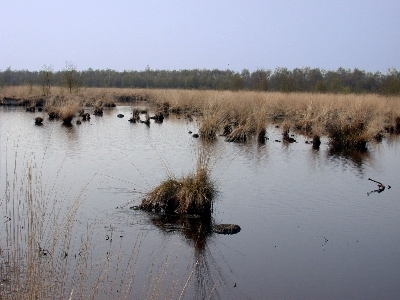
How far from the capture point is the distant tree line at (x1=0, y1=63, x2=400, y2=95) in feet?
A: 145

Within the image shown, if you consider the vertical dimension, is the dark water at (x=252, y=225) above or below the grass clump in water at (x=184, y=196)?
below

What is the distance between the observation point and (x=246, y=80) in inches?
3066

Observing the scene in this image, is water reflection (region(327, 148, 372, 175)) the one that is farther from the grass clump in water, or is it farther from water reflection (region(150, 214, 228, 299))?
water reflection (region(150, 214, 228, 299))

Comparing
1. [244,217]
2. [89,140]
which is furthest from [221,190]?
[89,140]

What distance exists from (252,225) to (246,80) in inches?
2770

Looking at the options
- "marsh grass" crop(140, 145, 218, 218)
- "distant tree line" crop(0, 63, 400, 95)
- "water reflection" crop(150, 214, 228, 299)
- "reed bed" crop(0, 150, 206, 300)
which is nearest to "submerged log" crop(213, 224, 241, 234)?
"water reflection" crop(150, 214, 228, 299)

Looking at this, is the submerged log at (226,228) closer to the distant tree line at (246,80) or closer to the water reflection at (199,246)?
the water reflection at (199,246)

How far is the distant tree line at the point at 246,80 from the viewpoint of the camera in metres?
44.2

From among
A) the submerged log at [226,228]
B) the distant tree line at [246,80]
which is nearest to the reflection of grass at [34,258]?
the submerged log at [226,228]

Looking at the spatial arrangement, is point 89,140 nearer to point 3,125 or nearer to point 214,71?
point 3,125

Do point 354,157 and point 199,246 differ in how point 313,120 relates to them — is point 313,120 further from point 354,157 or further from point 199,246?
point 199,246

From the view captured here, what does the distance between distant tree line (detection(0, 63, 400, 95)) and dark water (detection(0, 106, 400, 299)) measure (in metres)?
26.6

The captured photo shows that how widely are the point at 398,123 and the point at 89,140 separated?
16399 mm

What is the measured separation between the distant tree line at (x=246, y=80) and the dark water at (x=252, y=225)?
26.6 metres
